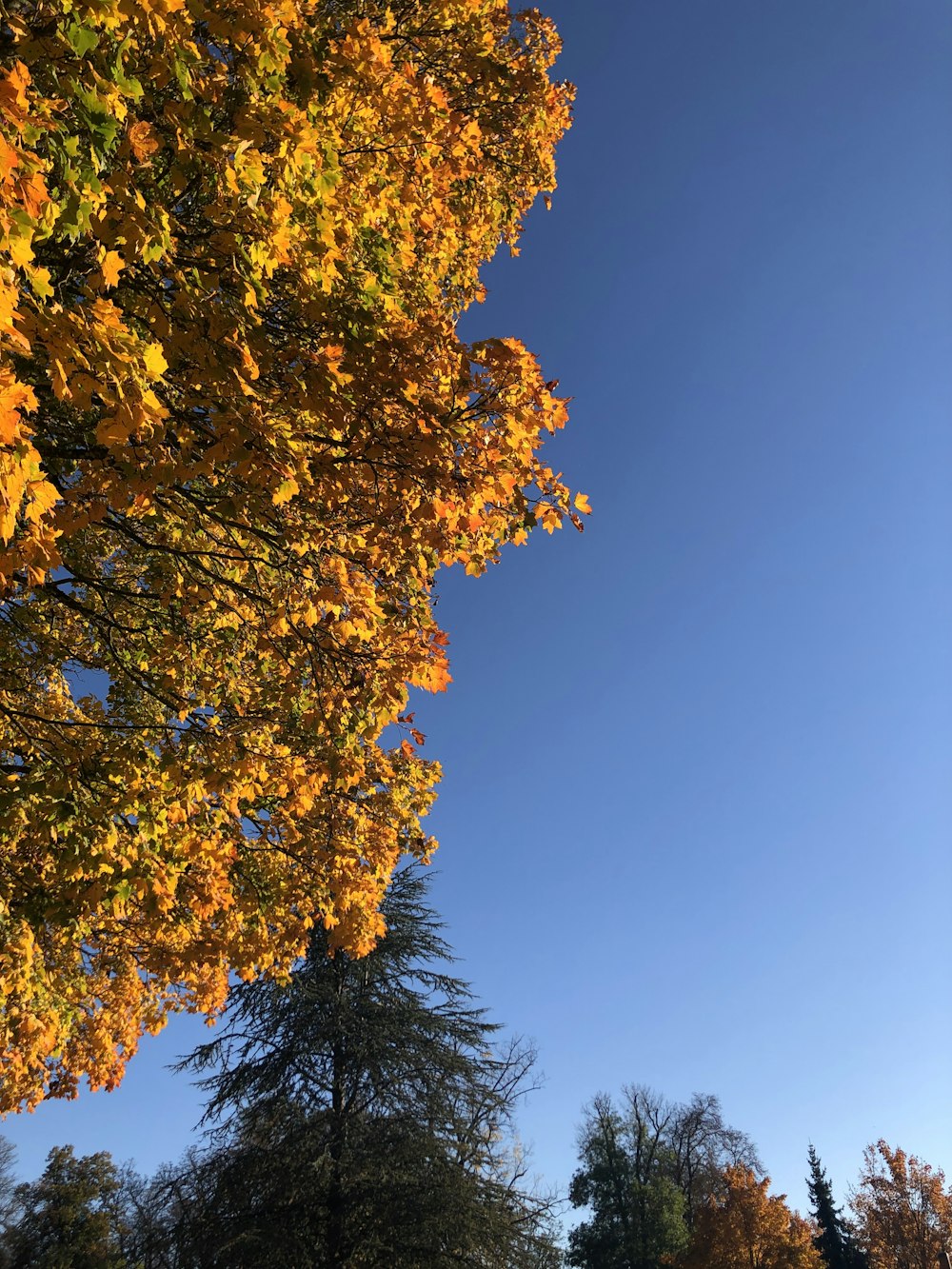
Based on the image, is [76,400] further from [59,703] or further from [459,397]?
[59,703]

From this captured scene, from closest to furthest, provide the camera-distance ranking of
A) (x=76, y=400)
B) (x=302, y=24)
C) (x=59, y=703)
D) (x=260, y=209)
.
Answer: (x=76, y=400) → (x=260, y=209) → (x=302, y=24) → (x=59, y=703)

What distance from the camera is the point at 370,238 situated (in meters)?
3.65

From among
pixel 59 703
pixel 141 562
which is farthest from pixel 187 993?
pixel 141 562

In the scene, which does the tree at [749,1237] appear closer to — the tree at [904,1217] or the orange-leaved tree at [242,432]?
the tree at [904,1217]

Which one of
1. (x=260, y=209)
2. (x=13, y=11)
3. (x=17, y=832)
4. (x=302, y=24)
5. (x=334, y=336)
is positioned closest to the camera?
(x=13, y=11)

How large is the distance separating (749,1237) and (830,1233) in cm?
1425

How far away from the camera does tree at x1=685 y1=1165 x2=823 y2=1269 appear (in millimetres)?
25172

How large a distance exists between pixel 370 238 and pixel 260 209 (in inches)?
33.1

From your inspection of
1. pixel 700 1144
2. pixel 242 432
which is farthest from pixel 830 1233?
pixel 242 432

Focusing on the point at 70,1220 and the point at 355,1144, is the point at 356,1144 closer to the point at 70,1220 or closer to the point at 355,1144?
the point at 355,1144

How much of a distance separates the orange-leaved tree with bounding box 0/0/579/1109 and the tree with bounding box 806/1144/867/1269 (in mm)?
41570

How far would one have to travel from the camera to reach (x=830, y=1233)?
115ft

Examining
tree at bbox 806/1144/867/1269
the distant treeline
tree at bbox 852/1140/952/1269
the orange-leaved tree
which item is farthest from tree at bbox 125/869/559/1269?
tree at bbox 806/1144/867/1269

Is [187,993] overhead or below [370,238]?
below
